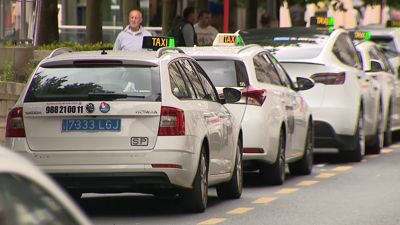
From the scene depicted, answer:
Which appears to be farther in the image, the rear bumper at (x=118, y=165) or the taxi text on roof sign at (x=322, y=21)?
the taxi text on roof sign at (x=322, y=21)

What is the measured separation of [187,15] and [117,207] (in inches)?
306

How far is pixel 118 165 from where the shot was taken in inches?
288

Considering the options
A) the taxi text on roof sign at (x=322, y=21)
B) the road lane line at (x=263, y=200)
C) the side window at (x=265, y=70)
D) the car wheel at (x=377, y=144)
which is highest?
the taxi text on roof sign at (x=322, y=21)

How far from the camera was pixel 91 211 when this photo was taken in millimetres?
8242

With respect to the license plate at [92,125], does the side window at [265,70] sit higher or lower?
higher

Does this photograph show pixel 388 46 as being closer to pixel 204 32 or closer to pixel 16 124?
pixel 204 32

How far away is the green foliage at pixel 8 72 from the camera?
47.8 ft

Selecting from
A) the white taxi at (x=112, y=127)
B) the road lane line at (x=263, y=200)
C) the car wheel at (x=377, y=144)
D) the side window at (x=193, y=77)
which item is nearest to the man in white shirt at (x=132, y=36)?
the car wheel at (x=377, y=144)

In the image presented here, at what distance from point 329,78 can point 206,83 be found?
418 cm

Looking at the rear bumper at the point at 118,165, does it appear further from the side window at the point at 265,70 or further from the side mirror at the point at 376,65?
the side mirror at the point at 376,65

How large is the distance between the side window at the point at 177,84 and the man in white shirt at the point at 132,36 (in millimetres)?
5936

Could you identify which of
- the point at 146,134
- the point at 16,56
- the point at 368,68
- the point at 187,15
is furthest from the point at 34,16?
the point at 146,134

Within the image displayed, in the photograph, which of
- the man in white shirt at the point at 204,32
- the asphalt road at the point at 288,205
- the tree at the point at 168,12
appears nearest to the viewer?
the asphalt road at the point at 288,205

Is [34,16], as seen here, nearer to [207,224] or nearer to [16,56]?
[16,56]
